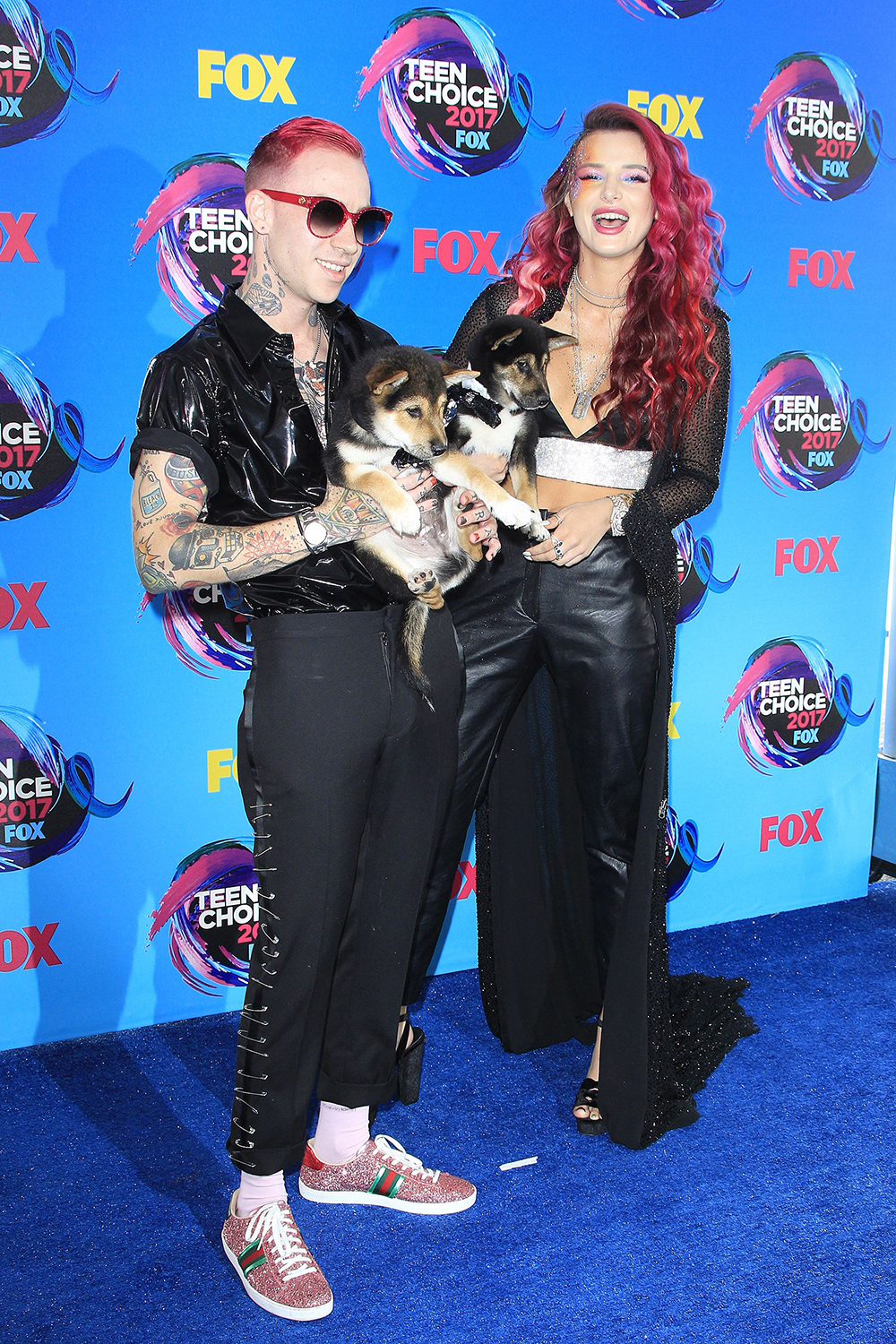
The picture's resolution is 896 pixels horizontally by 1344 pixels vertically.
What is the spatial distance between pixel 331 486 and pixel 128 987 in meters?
1.95

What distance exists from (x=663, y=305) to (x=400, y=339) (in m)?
1.08

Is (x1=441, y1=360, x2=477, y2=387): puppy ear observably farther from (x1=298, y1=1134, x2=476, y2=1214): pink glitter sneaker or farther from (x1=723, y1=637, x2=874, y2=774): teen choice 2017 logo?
(x1=723, y1=637, x2=874, y2=774): teen choice 2017 logo

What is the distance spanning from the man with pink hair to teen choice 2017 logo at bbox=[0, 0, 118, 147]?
1.16 m

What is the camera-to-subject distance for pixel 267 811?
85.0 inches

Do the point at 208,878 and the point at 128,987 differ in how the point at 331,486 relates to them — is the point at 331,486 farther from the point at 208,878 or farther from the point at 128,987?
the point at 128,987

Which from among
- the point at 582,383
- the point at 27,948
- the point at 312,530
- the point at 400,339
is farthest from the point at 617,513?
the point at 27,948

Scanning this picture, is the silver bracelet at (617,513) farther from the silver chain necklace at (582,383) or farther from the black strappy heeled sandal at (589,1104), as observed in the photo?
the black strappy heeled sandal at (589,1104)

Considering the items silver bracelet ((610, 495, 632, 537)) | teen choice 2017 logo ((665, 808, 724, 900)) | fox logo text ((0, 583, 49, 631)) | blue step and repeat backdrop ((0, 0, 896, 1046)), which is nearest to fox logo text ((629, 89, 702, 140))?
blue step and repeat backdrop ((0, 0, 896, 1046))

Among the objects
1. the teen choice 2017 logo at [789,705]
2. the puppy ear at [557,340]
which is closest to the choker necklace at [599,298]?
the puppy ear at [557,340]

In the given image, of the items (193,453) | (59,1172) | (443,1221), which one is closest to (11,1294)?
(59,1172)

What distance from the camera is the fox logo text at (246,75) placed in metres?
2.99

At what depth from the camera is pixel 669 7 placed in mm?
3555

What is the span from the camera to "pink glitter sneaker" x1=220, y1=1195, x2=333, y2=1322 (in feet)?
7.23

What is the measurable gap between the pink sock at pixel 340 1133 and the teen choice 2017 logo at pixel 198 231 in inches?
85.3
